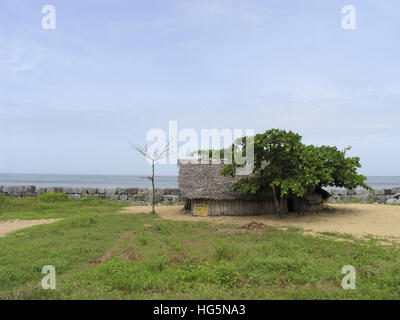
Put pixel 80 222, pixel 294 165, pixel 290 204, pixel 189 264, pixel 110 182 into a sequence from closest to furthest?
pixel 189 264, pixel 80 222, pixel 294 165, pixel 290 204, pixel 110 182

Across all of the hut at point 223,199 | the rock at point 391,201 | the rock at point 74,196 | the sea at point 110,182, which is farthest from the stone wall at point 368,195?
the sea at point 110,182

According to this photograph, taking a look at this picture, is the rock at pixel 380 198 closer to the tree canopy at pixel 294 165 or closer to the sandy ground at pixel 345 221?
the sandy ground at pixel 345 221

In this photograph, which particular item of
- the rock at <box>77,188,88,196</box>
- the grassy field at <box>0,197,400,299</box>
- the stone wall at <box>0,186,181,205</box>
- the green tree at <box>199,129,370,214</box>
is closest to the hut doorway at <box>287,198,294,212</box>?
the green tree at <box>199,129,370,214</box>

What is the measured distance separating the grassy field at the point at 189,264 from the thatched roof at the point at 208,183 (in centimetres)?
330

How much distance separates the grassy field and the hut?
3.37 m

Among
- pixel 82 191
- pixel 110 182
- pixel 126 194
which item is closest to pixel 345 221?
pixel 126 194

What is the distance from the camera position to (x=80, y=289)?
181 inches

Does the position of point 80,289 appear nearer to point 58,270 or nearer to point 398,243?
point 58,270

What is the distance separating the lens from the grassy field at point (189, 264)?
458 centimetres

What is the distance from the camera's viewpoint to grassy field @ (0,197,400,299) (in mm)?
4582

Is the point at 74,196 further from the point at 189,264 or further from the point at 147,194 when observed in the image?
the point at 189,264

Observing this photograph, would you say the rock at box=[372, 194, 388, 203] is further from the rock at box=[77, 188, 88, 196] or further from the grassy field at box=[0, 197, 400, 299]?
the rock at box=[77, 188, 88, 196]

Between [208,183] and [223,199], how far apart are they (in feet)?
3.08

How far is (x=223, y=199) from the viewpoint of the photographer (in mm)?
13383
